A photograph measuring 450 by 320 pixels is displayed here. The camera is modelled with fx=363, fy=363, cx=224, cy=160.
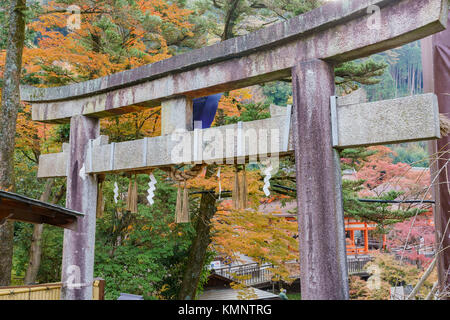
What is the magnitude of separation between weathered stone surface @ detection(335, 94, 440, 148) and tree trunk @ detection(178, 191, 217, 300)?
6915 mm

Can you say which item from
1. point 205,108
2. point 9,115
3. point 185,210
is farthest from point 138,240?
point 205,108

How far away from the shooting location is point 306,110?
3699 millimetres

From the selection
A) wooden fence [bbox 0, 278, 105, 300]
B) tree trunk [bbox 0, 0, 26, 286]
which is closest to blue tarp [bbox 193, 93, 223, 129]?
wooden fence [bbox 0, 278, 105, 300]

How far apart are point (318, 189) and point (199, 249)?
7.85 metres

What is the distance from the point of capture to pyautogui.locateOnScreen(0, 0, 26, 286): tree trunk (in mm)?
7566

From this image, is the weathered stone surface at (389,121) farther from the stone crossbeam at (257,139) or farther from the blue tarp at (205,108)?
the blue tarp at (205,108)

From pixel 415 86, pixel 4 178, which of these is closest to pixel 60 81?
pixel 4 178

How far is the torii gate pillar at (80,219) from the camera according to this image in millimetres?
5355

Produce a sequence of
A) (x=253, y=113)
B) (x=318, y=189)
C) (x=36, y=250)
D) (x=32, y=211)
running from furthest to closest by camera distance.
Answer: (x=36, y=250) → (x=253, y=113) → (x=32, y=211) → (x=318, y=189)

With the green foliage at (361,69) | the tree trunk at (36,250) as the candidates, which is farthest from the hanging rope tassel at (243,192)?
the tree trunk at (36,250)

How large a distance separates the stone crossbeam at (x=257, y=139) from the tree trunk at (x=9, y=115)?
2.14m

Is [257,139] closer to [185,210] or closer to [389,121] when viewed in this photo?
[389,121]

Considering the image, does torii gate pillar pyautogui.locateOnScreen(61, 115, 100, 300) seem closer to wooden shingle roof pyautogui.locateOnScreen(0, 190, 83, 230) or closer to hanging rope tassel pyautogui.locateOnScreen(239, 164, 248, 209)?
wooden shingle roof pyautogui.locateOnScreen(0, 190, 83, 230)

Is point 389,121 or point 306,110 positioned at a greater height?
point 306,110
